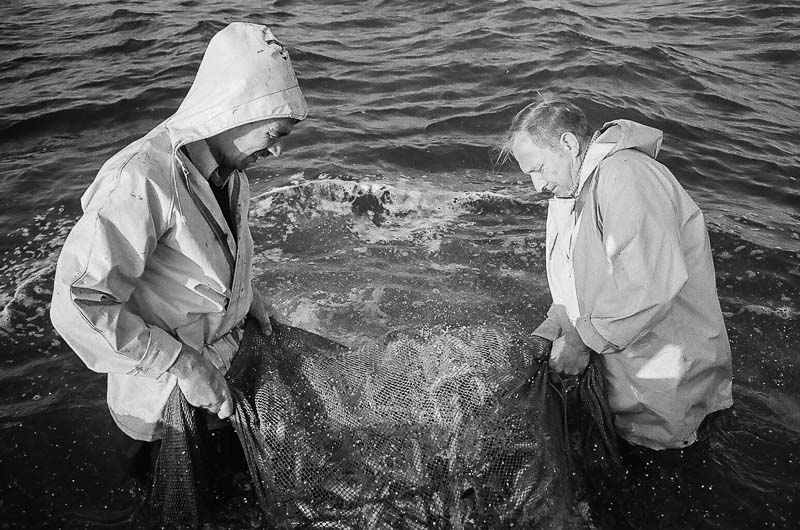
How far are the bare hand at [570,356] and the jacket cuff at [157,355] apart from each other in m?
1.87

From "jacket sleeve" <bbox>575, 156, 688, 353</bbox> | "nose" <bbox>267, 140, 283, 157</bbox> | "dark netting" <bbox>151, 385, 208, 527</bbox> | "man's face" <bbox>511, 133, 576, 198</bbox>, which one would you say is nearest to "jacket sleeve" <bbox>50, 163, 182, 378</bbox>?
"dark netting" <bbox>151, 385, 208, 527</bbox>

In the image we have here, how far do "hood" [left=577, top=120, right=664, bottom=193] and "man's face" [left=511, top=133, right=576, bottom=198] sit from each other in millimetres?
160

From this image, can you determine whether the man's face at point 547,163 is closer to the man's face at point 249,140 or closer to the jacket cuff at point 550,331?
the jacket cuff at point 550,331

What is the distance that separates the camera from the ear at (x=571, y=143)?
3.46m

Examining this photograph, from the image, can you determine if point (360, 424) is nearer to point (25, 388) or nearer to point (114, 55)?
point (25, 388)

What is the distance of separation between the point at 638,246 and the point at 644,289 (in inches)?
8.0

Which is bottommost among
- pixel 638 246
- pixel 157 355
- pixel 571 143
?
pixel 157 355

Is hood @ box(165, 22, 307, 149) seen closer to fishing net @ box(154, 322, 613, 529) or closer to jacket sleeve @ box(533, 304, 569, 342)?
fishing net @ box(154, 322, 613, 529)

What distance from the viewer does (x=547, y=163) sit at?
3588 mm

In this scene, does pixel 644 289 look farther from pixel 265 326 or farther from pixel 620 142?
pixel 265 326

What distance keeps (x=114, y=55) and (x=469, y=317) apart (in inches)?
332

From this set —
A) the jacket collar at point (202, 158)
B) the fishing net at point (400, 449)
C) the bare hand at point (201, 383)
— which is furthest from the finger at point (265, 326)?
the jacket collar at point (202, 158)

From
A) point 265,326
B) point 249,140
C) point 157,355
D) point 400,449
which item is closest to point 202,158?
point 249,140

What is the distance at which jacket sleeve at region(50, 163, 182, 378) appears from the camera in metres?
2.55
